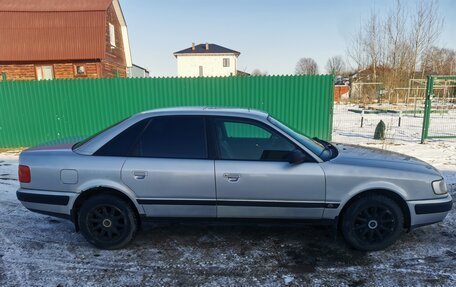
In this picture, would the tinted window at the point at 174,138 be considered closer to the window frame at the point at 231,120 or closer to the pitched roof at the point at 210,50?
the window frame at the point at 231,120

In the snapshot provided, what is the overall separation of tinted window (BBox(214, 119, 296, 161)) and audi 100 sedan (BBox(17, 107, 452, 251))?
0.04 feet

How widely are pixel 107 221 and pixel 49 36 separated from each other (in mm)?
17954

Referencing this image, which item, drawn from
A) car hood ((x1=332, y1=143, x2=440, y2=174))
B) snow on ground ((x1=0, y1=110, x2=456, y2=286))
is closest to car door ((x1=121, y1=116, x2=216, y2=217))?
snow on ground ((x1=0, y1=110, x2=456, y2=286))

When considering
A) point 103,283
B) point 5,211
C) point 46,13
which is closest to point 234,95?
point 5,211

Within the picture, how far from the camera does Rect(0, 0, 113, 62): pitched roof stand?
17.4 metres

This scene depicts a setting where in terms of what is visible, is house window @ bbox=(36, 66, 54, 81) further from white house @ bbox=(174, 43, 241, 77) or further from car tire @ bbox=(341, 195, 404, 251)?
white house @ bbox=(174, 43, 241, 77)

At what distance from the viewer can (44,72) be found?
59.9 feet

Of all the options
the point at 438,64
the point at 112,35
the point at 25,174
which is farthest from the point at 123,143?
the point at 438,64

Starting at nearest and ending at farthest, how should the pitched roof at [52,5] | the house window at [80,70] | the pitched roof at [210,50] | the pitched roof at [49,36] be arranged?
the pitched roof at [49,36]
the pitched roof at [52,5]
the house window at [80,70]
the pitched roof at [210,50]

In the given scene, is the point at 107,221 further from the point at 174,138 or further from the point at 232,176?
the point at 232,176

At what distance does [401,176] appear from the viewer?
10.4 ft

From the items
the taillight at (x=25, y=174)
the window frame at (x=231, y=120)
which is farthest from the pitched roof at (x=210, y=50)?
the window frame at (x=231, y=120)

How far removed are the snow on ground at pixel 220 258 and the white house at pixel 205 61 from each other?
46.1 m

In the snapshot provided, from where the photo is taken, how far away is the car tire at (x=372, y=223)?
3246mm
